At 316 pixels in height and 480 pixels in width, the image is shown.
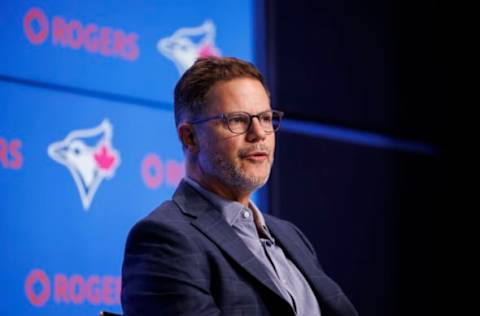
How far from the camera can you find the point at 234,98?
7.31ft

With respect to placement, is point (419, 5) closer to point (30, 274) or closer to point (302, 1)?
point (302, 1)

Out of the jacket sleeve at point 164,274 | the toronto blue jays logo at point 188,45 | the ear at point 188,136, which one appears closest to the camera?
the jacket sleeve at point 164,274

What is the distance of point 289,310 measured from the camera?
2012 millimetres

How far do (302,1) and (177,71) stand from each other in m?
0.85

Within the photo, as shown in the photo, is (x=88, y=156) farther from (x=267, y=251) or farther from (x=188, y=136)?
(x=267, y=251)

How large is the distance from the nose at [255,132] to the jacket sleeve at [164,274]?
1.14 feet

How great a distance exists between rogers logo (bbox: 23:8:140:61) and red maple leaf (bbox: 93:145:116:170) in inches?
13.9

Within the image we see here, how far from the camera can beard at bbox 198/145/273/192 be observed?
2.21 meters

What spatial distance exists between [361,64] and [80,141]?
161 centimetres

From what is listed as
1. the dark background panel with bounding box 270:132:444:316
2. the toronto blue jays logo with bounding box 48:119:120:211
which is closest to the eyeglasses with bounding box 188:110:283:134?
the toronto blue jays logo with bounding box 48:119:120:211

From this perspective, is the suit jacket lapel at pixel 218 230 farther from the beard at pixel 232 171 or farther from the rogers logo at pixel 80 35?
the rogers logo at pixel 80 35

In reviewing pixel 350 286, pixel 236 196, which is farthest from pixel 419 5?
pixel 236 196

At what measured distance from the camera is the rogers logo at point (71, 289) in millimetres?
2693

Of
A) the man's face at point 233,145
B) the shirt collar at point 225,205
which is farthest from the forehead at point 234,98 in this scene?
the shirt collar at point 225,205
